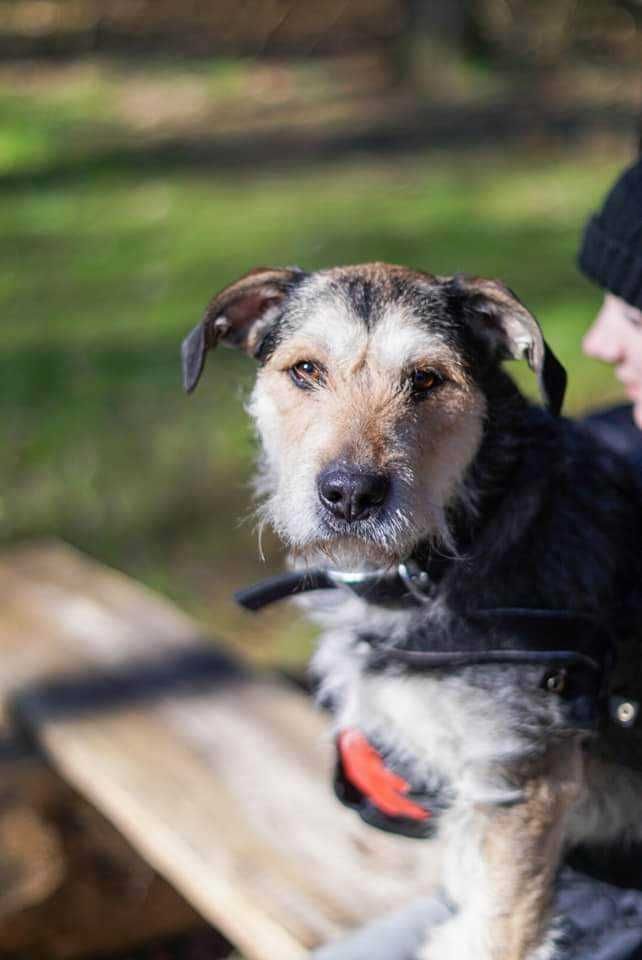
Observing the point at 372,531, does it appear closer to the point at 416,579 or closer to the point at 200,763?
the point at 416,579

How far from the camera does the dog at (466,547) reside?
236 cm

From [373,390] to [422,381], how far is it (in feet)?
0.39

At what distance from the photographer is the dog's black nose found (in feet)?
7.42

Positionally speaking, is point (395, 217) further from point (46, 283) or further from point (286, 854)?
point (286, 854)

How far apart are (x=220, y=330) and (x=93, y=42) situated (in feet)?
55.1

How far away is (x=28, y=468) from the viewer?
21.9 feet

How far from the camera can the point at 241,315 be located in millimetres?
2771

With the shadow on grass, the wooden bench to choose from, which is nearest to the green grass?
the shadow on grass

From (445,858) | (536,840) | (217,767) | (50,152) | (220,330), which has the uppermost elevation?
(220,330)

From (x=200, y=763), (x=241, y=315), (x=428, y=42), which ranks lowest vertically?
(x=428, y=42)

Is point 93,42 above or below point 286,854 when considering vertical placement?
below

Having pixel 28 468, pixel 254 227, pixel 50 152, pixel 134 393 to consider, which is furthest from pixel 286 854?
pixel 50 152

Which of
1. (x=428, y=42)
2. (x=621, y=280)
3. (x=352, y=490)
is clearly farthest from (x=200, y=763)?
(x=428, y=42)

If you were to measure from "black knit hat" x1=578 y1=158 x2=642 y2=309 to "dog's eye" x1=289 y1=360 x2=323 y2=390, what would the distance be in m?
0.70
